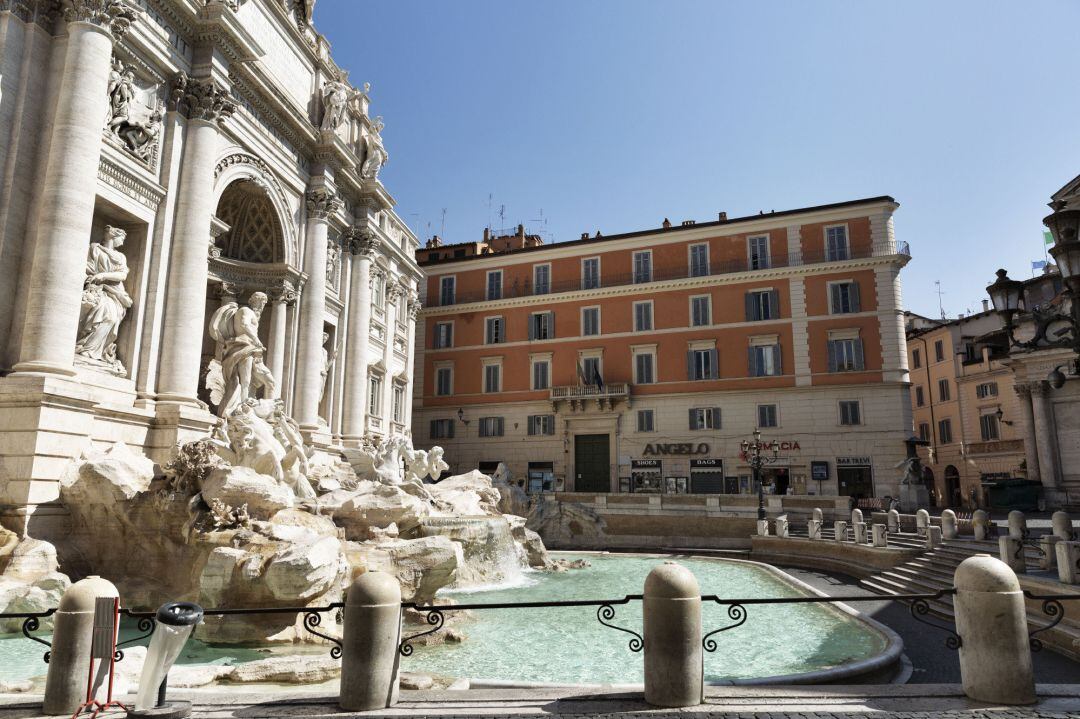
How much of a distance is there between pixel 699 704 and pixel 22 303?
13.5 m

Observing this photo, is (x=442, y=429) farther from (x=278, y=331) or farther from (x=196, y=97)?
(x=196, y=97)

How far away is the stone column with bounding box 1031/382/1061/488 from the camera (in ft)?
85.0

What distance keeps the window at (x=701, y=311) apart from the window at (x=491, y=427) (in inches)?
455

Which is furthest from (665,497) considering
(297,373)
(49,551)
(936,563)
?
(49,551)

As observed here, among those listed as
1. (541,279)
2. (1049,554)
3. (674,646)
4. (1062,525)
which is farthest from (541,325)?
(674,646)

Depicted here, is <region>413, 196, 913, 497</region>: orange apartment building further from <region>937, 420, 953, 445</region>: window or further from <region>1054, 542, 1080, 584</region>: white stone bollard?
<region>1054, 542, 1080, 584</region>: white stone bollard

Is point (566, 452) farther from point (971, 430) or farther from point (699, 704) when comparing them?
point (699, 704)

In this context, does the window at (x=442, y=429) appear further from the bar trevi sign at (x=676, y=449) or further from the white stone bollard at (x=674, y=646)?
the white stone bollard at (x=674, y=646)

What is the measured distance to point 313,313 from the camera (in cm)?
2173

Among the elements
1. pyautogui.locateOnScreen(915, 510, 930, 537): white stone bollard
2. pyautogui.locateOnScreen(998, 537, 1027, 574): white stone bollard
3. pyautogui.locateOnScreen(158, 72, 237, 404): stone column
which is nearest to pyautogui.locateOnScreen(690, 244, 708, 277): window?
pyautogui.locateOnScreen(915, 510, 930, 537): white stone bollard

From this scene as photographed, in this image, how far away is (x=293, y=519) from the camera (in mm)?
11492

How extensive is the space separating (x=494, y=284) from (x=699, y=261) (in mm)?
11598

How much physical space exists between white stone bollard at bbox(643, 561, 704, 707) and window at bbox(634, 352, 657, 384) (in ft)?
97.7

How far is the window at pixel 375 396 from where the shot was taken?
27727 millimetres
